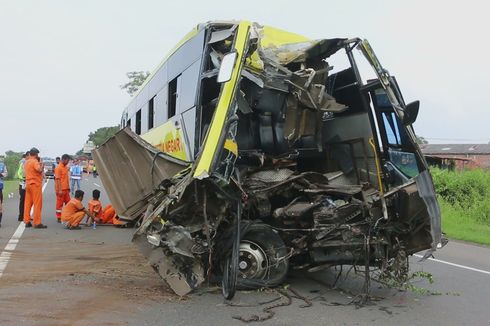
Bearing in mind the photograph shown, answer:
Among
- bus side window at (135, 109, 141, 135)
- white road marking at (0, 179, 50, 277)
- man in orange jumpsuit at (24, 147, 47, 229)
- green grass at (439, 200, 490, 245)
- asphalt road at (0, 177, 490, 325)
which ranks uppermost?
bus side window at (135, 109, 141, 135)

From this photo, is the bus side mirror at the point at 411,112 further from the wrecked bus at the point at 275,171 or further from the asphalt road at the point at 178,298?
the asphalt road at the point at 178,298

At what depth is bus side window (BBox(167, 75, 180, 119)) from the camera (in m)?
8.18

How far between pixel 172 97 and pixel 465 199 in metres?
15.9

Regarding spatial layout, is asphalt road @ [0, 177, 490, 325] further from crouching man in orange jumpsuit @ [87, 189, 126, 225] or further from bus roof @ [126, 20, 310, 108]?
crouching man in orange jumpsuit @ [87, 189, 126, 225]

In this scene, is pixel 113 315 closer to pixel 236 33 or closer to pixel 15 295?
pixel 15 295

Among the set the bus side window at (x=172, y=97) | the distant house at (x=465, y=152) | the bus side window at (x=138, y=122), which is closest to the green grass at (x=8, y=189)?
the bus side window at (x=138, y=122)

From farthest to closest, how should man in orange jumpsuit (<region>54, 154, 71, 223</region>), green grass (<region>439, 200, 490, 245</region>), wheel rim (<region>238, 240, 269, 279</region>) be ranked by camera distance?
green grass (<region>439, 200, 490, 245</region>), man in orange jumpsuit (<region>54, 154, 71, 223</region>), wheel rim (<region>238, 240, 269, 279</region>)

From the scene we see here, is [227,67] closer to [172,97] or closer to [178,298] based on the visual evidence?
[178,298]

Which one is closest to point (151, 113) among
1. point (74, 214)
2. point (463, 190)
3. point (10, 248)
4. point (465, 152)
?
point (74, 214)

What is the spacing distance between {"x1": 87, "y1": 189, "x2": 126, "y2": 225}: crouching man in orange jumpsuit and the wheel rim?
716cm

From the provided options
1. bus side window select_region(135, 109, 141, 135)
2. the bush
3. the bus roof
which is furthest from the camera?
the bush

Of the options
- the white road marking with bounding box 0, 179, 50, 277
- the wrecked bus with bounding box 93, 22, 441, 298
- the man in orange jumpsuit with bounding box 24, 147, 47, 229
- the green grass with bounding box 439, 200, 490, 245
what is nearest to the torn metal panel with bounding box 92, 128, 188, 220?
the wrecked bus with bounding box 93, 22, 441, 298

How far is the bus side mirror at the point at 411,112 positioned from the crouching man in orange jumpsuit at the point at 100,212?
8493 millimetres

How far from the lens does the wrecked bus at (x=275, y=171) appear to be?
223 inches
